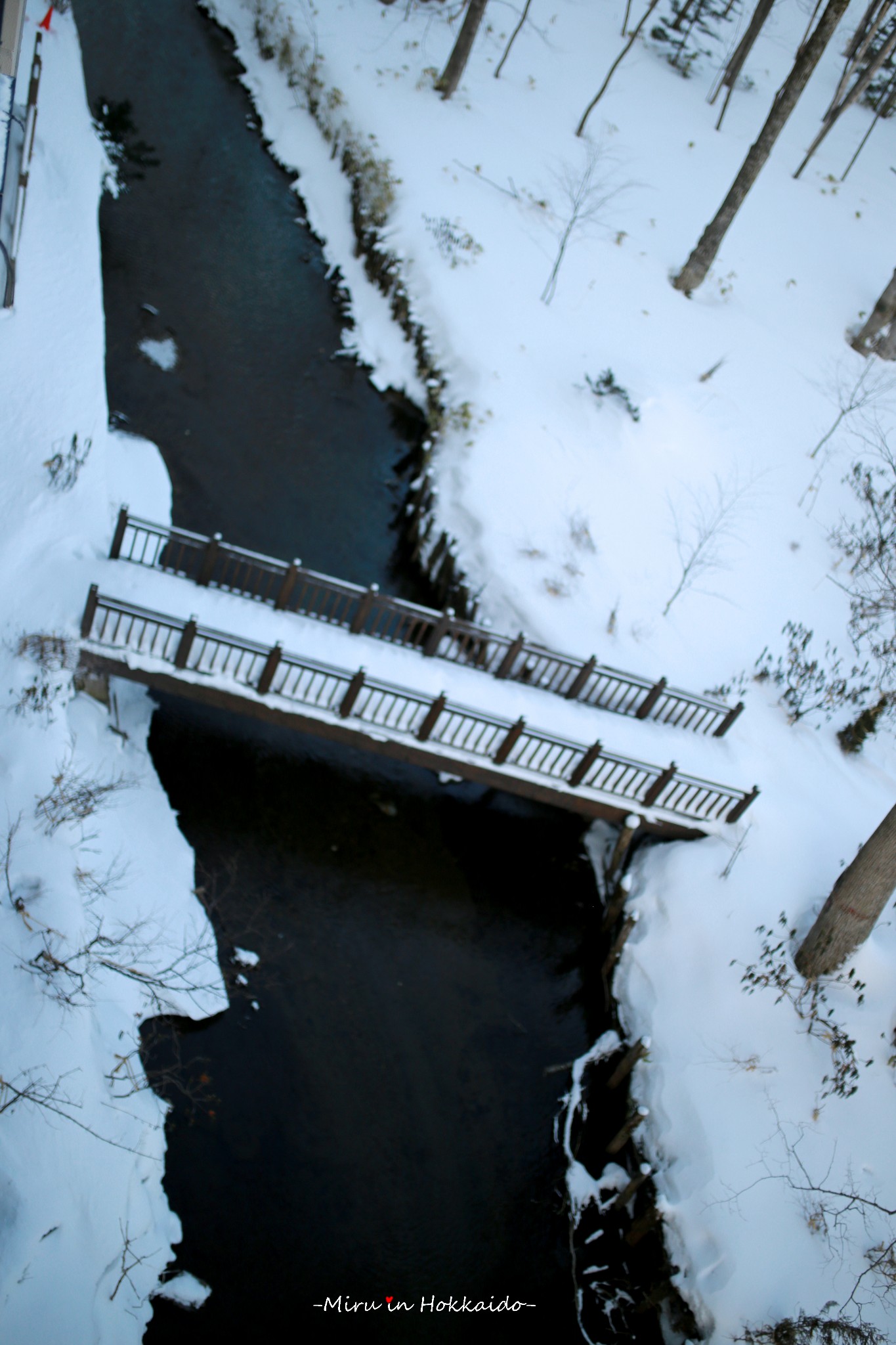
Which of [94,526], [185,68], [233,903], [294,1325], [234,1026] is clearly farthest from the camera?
[185,68]

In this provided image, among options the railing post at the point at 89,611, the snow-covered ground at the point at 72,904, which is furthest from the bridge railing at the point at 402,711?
the snow-covered ground at the point at 72,904

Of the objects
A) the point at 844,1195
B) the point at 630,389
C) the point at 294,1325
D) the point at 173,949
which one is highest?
the point at 630,389

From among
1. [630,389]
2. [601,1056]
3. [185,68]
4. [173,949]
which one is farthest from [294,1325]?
[185,68]

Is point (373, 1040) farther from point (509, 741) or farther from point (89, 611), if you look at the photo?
point (89, 611)

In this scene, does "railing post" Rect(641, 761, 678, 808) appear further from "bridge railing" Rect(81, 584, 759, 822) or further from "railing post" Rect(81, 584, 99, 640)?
"railing post" Rect(81, 584, 99, 640)

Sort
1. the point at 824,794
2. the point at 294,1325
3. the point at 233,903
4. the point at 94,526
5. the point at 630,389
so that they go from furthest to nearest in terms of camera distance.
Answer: the point at 630,389
the point at 824,794
the point at 94,526
the point at 233,903
the point at 294,1325

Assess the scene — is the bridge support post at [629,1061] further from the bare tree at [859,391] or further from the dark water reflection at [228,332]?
the bare tree at [859,391]

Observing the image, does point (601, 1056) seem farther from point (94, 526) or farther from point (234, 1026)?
point (94, 526)

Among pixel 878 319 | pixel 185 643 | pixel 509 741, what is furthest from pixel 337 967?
pixel 878 319
